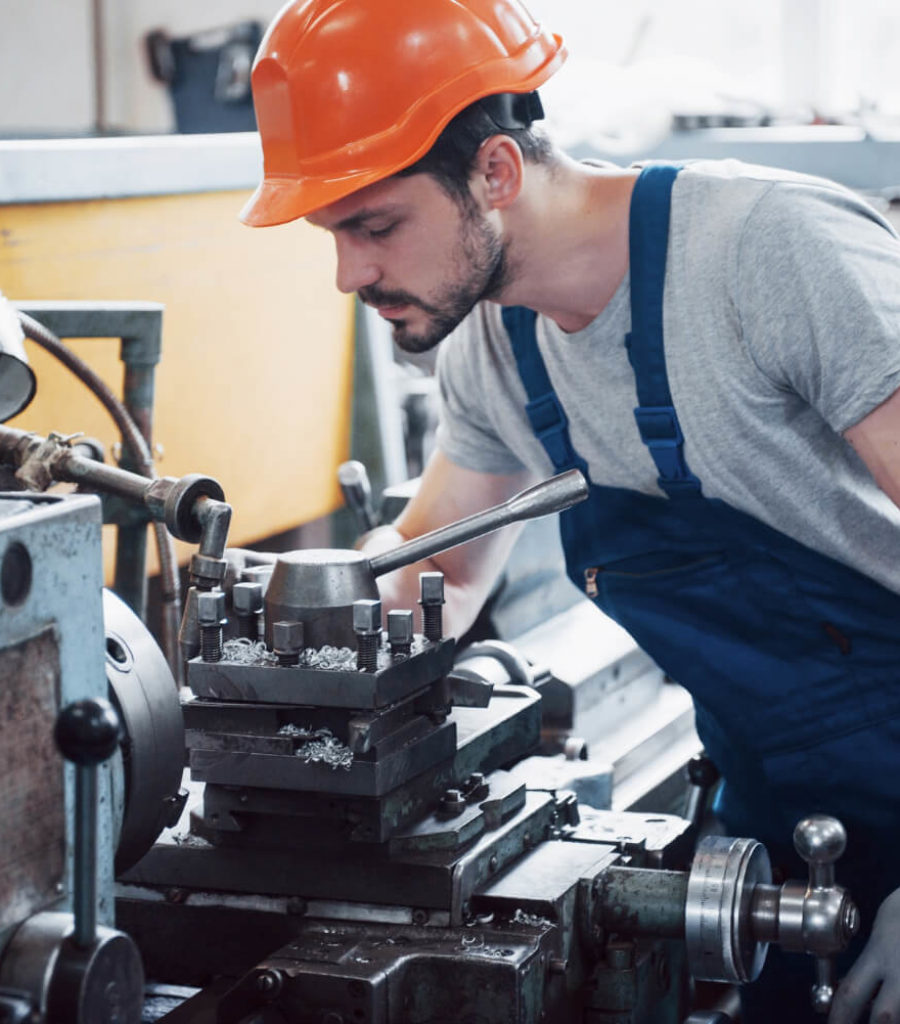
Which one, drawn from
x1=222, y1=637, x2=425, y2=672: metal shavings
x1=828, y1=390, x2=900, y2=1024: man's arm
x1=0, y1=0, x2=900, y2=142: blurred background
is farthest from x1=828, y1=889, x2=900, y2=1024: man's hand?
x1=0, y1=0, x2=900, y2=142: blurred background

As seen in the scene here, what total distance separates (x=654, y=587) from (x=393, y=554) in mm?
415

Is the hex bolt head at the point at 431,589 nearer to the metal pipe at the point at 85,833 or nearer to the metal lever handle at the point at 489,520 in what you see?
the metal lever handle at the point at 489,520

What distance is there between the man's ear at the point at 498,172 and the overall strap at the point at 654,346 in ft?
0.39

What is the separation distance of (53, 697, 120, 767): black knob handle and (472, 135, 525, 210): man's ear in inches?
32.2

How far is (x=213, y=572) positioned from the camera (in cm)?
102

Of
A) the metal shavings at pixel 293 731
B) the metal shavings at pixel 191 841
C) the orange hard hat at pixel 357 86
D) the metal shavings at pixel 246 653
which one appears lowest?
the metal shavings at pixel 191 841

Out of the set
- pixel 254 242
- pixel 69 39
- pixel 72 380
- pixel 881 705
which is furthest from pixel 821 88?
pixel 881 705

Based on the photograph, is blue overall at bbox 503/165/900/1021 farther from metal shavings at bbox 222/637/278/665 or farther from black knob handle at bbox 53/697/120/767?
black knob handle at bbox 53/697/120/767

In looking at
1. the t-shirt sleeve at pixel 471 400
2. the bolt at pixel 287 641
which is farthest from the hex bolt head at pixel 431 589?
the t-shirt sleeve at pixel 471 400

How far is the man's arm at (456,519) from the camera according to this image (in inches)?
64.4

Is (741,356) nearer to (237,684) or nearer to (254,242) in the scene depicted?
(237,684)

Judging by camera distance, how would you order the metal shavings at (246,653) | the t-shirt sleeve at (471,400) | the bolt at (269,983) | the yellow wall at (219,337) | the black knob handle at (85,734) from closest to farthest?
the black knob handle at (85,734), the bolt at (269,983), the metal shavings at (246,653), the t-shirt sleeve at (471,400), the yellow wall at (219,337)

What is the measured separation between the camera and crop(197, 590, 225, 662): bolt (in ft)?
3.25

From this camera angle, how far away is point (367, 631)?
96 centimetres
